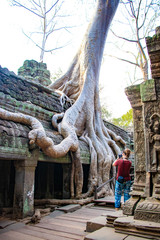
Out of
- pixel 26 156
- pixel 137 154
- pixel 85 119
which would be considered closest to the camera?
pixel 137 154

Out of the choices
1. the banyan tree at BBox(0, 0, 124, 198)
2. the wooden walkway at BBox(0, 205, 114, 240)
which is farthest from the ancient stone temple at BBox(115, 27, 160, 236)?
the banyan tree at BBox(0, 0, 124, 198)

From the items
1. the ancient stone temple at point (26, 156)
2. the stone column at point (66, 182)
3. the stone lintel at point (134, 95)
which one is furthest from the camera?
the stone column at point (66, 182)

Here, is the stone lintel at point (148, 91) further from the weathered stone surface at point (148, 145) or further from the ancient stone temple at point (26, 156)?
the ancient stone temple at point (26, 156)

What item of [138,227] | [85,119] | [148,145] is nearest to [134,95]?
[148,145]

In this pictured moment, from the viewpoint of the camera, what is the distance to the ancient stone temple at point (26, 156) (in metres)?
3.74

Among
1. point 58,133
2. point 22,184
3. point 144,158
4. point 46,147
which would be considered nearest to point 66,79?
point 58,133

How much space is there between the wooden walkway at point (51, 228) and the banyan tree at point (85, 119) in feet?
4.00

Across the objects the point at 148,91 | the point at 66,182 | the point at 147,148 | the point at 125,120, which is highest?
the point at 125,120

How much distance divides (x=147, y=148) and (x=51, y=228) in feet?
6.38

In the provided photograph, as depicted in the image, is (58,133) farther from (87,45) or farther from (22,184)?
(87,45)

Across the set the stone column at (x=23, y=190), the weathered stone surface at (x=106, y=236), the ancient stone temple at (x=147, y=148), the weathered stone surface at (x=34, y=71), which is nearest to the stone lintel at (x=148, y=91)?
Answer: the ancient stone temple at (x=147, y=148)

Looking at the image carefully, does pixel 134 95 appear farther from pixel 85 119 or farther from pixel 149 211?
pixel 85 119

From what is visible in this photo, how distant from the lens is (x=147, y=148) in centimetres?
289

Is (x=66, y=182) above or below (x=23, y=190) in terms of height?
below
